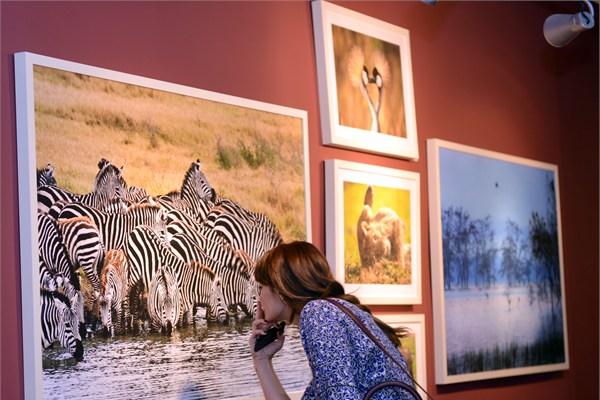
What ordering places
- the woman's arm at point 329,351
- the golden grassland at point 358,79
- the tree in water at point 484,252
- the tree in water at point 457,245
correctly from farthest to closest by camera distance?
1. the tree in water at point 484,252
2. the tree in water at point 457,245
3. the golden grassland at point 358,79
4. the woman's arm at point 329,351

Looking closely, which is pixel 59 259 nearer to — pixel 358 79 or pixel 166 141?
pixel 166 141

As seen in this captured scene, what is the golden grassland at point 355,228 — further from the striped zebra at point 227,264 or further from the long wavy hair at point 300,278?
the long wavy hair at point 300,278

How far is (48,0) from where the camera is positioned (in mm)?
3857

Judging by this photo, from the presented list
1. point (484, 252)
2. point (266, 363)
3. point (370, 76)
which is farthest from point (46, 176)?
point (484, 252)

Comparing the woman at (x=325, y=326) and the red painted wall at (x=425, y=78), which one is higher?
the red painted wall at (x=425, y=78)

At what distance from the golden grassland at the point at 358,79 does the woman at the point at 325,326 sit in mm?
1476

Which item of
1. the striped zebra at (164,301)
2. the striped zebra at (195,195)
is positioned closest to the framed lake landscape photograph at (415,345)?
the striped zebra at (195,195)

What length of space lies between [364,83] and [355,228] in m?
0.78

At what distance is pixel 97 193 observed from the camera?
3938 millimetres

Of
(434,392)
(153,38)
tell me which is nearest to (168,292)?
(153,38)

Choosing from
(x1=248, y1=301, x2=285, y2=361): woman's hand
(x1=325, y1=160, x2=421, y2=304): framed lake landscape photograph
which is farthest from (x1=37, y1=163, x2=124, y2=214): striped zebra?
(x1=325, y1=160, x2=421, y2=304): framed lake landscape photograph

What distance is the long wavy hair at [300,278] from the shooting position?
12.6ft

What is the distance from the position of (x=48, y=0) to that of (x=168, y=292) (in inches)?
48.7

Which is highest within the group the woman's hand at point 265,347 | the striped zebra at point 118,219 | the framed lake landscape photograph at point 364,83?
the framed lake landscape photograph at point 364,83
